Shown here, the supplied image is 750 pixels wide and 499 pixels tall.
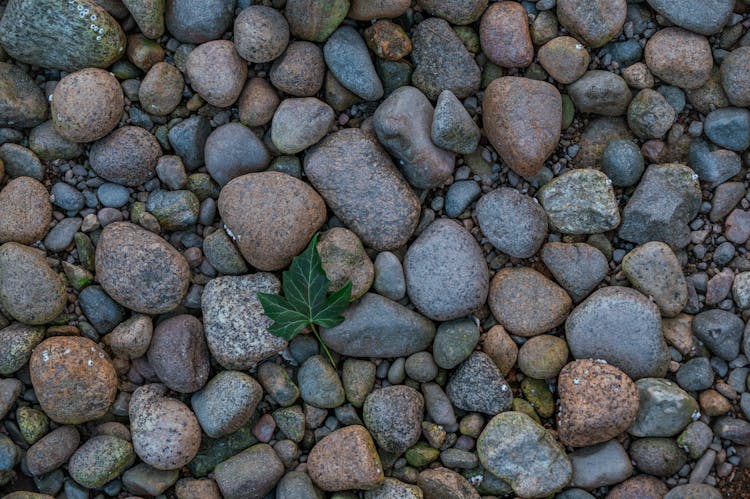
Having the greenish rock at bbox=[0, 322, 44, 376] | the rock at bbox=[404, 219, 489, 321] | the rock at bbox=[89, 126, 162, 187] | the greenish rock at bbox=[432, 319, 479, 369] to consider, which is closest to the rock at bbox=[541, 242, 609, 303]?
the rock at bbox=[404, 219, 489, 321]

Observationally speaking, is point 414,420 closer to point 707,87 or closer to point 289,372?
point 289,372

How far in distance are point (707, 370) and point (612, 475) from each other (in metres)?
0.67

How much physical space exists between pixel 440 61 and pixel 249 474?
212cm

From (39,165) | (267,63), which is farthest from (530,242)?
(39,165)

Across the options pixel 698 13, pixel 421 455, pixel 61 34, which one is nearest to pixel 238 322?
pixel 421 455

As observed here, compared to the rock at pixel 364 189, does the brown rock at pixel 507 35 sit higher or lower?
higher

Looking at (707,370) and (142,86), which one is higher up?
(142,86)

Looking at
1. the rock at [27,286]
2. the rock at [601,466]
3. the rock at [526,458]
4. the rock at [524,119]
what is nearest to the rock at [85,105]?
the rock at [27,286]

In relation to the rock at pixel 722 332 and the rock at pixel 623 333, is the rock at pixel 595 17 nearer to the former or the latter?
the rock at pixel 623 333

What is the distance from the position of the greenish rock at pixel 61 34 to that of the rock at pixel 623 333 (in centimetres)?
254

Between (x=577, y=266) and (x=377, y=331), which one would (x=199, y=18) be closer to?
(x=377, y=331)

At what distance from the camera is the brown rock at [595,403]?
10.6ft

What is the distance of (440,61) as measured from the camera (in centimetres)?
345

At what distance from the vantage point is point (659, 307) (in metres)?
3.41
